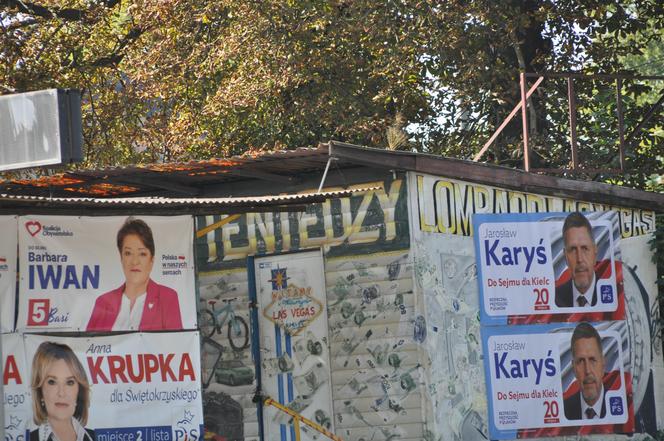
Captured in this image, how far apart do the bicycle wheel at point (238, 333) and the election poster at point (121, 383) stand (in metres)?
3.19

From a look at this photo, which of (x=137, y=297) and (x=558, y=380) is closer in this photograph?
(x=137, y=297)

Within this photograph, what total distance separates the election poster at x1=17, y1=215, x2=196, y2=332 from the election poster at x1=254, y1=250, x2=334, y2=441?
2.80 meters

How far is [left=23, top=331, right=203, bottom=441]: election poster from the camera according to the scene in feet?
32.0

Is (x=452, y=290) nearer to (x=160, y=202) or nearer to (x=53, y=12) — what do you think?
(x=160, y=202)

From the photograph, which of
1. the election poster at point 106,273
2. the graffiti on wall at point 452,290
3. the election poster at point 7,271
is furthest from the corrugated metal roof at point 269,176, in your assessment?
the election poster at point 7,271

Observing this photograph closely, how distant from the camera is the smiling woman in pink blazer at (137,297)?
33.3ft

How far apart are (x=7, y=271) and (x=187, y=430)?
210 cm

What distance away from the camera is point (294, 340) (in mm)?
13305

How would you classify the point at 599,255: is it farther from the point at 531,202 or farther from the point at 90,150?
the point at 90,150

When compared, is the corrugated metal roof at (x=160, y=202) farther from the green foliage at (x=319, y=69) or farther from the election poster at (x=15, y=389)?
the green foliage at (x=319, y=69)

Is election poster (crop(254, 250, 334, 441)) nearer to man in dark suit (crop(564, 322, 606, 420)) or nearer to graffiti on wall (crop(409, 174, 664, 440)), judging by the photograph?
graffiti on wall (crop(409, 174, 664, 440))

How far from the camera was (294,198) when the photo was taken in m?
10.4

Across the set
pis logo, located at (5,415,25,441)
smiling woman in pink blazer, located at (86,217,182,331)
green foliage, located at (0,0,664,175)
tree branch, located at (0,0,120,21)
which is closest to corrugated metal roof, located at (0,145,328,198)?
smiling woman in pink blazer, located at (86,217,182,331)

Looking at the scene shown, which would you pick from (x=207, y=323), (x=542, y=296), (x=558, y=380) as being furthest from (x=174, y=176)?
(x=558, y=380)
